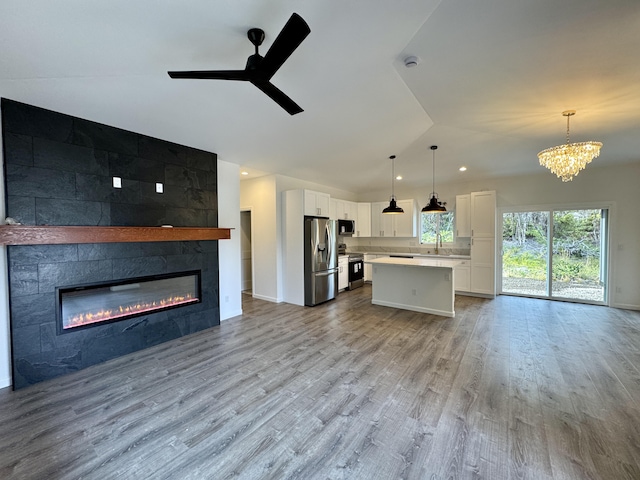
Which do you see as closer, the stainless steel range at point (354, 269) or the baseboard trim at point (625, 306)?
the baseboard trim at point (625, 306)

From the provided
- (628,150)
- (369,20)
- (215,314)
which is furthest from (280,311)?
(628,150)

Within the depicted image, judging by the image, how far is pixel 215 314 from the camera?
→ 4348mm

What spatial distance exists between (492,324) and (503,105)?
10.7 ft

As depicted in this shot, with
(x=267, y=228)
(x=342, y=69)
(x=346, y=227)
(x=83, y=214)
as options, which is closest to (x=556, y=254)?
(x=346, y=227)

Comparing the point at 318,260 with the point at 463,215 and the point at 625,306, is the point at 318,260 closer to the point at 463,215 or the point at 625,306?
the point at 463,215

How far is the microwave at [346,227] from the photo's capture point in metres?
6.93

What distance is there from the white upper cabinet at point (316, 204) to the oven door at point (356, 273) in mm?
1694


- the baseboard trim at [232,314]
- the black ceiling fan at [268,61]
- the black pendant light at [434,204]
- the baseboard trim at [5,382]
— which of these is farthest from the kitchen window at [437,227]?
the baseboard trim at [5,382]

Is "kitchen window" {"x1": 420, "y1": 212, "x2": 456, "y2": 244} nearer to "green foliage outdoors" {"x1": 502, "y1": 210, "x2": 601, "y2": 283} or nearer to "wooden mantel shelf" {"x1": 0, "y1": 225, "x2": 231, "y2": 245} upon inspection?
"green foliage outdoors" {"x1": 502, "y1": 210, "x2": 601, "y2": 283}

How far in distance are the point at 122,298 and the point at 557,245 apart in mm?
8087

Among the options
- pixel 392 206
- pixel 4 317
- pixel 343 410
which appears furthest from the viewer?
pixel 392 206

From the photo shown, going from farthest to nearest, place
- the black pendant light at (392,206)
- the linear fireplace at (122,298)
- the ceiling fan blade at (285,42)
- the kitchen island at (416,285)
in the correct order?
the black pendant light at (392,206)
the kitchen island at (416,285)
the linear fireplace at (122,298)
the ceiling fan blade at (285,42)

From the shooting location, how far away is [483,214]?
6.08 m

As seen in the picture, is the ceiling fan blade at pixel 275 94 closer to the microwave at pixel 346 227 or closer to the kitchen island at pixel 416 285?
the kitchen island at pixel 416 285
